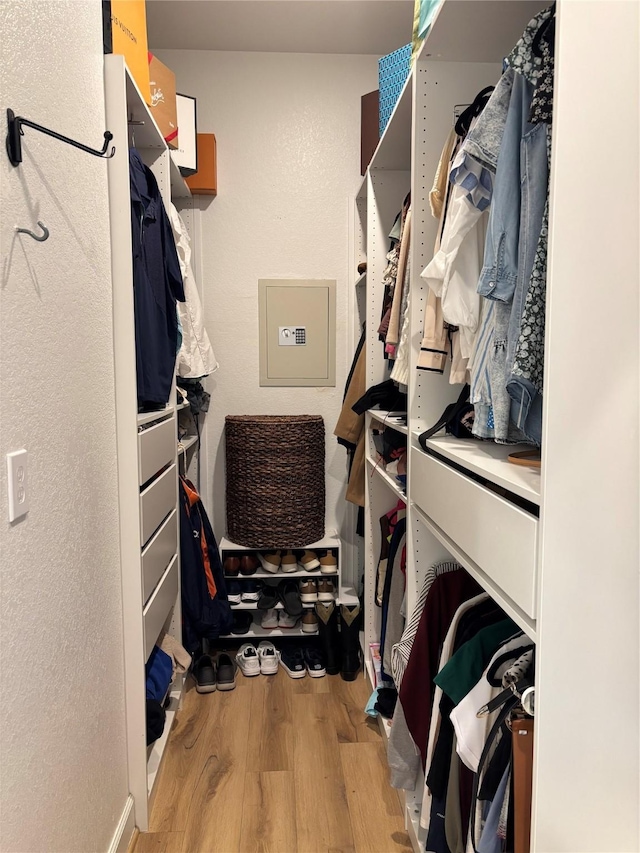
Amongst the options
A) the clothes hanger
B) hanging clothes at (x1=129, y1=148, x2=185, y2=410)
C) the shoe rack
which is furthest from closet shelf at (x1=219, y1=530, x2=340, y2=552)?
the clothes hanger

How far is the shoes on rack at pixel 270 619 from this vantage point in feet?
8.90

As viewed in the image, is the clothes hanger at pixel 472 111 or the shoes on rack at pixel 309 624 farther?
the shoes on rack at pixel 309 624

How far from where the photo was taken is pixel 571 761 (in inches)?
34.0

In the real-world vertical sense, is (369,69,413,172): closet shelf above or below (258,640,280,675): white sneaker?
above

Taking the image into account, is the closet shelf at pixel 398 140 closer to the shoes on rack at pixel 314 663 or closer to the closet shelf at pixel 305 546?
the closet shelf at pixel 305 546

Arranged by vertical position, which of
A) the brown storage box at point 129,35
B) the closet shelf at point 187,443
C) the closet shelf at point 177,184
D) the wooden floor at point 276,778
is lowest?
the wooden floor at point 276,778

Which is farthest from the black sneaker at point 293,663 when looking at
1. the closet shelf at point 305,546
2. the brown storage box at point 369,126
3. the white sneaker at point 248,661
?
the brown storage box at point 369,126

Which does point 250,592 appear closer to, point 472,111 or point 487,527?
point 487,527

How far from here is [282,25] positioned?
249cm

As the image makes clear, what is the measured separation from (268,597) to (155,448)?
1.20m

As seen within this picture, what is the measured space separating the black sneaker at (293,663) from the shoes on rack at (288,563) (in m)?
0.37

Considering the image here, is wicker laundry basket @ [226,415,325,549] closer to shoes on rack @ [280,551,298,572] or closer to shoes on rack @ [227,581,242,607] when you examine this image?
shoes on rack @ [280,551,298,572]

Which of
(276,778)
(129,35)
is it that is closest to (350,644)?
(276,778)

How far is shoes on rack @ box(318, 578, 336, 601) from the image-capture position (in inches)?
105
